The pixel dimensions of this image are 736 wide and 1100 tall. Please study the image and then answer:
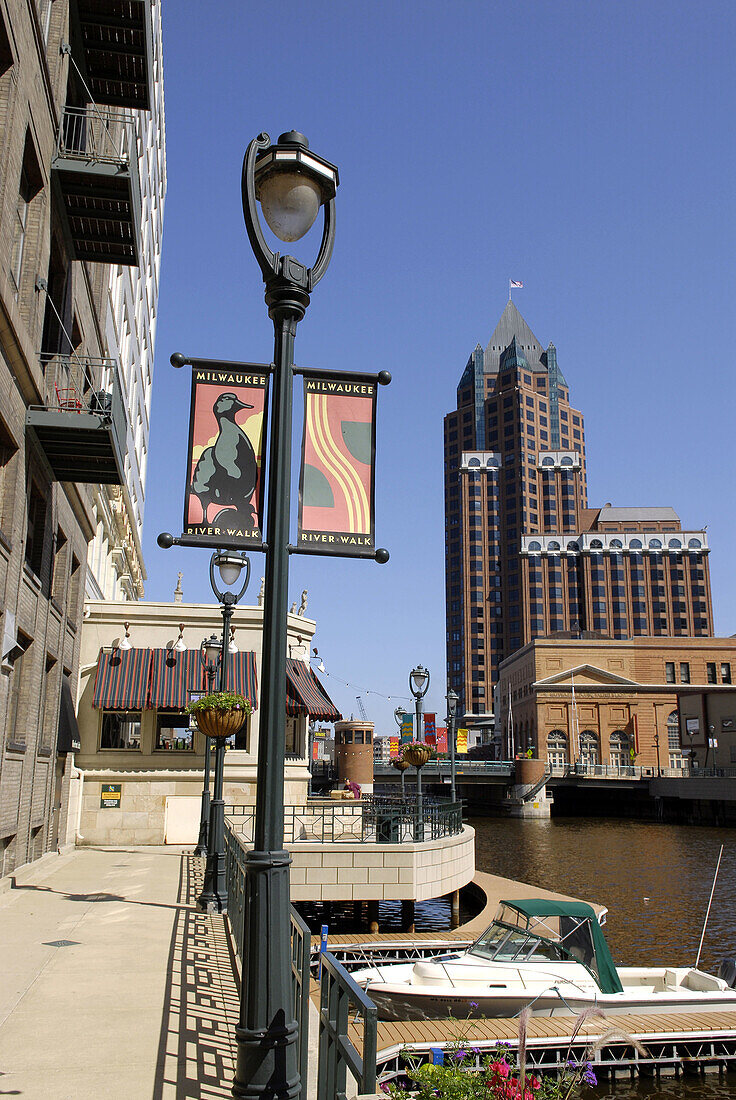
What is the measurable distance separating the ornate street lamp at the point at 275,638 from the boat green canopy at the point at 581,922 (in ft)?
40.8

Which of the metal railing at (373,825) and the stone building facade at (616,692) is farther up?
the stone building facade at (616,692)

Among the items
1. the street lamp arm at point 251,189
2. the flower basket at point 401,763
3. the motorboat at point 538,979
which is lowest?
the motorboat at point 538,979

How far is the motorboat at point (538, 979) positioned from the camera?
51.6ft

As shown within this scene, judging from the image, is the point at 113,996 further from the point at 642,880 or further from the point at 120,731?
the point at 642,880

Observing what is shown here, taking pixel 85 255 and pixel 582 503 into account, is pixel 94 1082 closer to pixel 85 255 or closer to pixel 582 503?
pixel 85 255

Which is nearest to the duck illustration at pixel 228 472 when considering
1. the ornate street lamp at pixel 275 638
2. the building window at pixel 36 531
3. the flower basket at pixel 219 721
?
the ornate street lamp at pixel 275 638

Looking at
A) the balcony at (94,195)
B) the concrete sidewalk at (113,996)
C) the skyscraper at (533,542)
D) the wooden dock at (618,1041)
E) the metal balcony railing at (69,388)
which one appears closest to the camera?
the concrete sidewalk at (113,996)

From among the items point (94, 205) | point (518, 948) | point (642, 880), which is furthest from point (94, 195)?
point (642, 880)

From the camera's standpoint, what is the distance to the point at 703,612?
155250mm

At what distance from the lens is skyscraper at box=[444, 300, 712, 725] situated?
15712 centimetres

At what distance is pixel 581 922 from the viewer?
17188 millimetres

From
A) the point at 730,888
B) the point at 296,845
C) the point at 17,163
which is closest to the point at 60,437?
the point at 17,163

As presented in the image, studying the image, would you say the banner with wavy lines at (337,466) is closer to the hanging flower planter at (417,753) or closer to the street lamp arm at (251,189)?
the street lamp arm at (251,189)

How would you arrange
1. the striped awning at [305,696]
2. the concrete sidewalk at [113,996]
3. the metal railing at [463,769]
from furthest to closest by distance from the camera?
the metal railing at [463,769] → the striped awning at [305,696] → the concrete sidewalk at [113,996]
